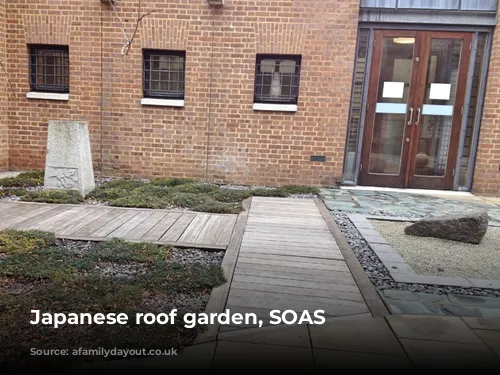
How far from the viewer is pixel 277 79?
760 cm

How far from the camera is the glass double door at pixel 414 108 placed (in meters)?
7.44

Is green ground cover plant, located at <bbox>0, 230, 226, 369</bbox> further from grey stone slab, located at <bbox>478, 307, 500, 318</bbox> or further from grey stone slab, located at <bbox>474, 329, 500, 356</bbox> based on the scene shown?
grey stone slab, located at <bbox>478, 307, 500, 318</bbox>

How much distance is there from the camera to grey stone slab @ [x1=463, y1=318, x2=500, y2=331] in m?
2.41

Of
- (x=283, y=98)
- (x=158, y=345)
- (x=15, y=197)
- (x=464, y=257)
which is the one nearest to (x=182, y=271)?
(x=158, y=345)

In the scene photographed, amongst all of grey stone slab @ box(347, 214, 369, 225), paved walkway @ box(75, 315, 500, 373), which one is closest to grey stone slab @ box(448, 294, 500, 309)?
paved walkway @ box(75, 315, 500, 373)

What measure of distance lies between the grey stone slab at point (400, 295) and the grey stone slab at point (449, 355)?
2.07ft

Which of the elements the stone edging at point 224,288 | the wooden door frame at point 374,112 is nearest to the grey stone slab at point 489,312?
the stone edging at point 224,288

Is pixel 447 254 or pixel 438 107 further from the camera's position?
pixel 438 107

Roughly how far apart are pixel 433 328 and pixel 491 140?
6337 millimetres

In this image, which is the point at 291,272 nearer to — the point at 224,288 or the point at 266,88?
the point at 224,288

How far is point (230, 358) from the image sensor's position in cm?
202

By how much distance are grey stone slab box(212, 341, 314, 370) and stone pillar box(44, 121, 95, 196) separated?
4566mm

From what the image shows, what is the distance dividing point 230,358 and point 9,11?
8.20 m

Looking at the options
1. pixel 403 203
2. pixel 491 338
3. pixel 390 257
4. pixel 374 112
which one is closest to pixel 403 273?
pixel 390 257
